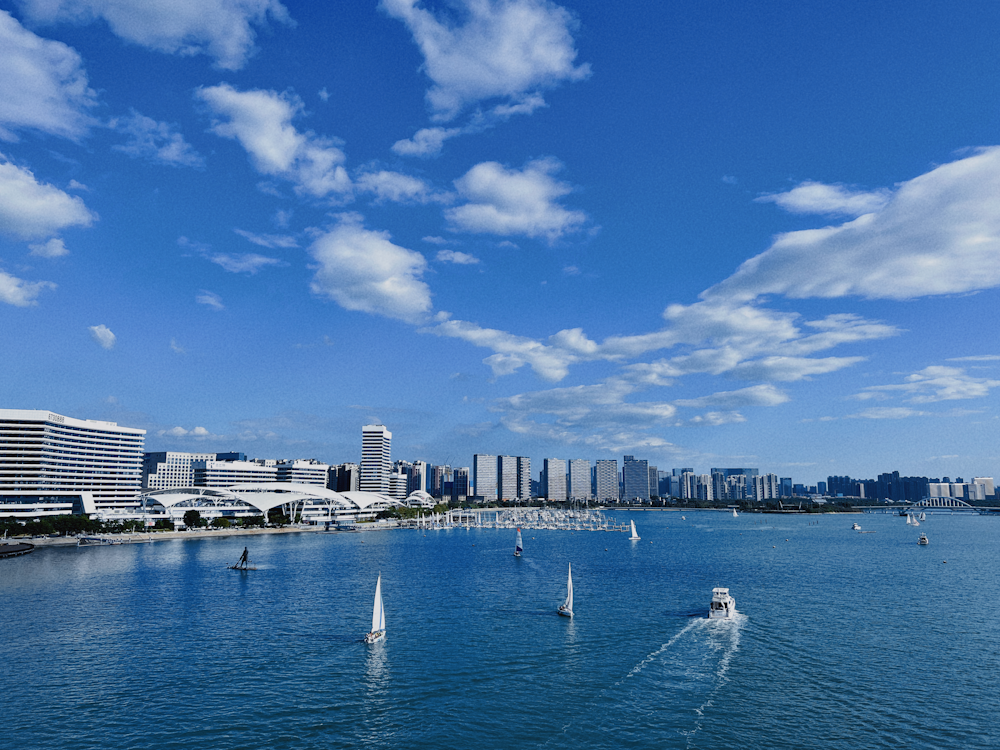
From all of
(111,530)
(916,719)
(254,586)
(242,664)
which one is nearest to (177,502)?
(111,530)

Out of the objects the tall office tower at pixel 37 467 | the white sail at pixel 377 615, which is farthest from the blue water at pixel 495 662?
the tall office tower at pixel 37 467

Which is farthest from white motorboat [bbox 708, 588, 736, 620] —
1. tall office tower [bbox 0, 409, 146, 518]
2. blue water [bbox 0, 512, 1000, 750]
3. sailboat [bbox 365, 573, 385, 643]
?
tall office tower [bbox 0, 409, 146, 518]

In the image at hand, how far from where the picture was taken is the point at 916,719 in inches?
1391

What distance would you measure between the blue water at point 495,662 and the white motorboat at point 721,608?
6.02 feet

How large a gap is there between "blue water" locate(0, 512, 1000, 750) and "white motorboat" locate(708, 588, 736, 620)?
1836mm

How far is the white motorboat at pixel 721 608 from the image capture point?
2302 inches

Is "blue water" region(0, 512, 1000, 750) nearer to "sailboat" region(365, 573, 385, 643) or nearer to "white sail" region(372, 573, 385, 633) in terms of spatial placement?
"sailboat" region(365, 573, 385, 643)

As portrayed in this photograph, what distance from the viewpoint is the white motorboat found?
58.5 metres

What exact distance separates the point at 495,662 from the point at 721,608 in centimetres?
2599

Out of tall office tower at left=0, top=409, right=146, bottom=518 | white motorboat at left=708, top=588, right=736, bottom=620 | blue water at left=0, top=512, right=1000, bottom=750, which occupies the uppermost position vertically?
tall office tower at left=0, top=409, right=146, bottom=518

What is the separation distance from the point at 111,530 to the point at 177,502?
3633cm

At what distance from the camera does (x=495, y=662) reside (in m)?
44.9

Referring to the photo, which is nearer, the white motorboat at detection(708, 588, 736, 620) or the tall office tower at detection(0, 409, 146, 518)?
the white motorboat at detection(708, 588, 736, 620)

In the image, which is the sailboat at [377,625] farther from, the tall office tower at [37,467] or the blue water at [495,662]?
the tall office tower at [37,467]
